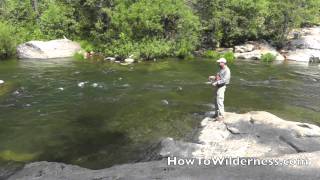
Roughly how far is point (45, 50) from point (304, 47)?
26392 millimetres

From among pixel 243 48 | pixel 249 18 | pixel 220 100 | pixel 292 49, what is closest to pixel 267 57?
pixel 243 48

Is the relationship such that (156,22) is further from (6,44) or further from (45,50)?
(6,44)

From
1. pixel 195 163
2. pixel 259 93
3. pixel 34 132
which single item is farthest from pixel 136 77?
pixel 195 163

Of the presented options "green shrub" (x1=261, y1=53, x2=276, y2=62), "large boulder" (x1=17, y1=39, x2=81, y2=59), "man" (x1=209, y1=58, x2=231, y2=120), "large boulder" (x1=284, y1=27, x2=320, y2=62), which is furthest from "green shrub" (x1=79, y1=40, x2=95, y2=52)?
"man" (x1=209, y1=58, x2=231, y2=120)

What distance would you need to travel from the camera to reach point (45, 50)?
133ft

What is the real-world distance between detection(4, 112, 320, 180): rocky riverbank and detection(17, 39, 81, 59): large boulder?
2670 centimetres

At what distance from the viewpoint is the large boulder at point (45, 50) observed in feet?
132

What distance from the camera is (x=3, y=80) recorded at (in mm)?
28266

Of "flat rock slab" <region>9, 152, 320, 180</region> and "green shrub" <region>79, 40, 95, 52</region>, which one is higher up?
"flat rock slab" <region>9, 152, 320, 180</region>

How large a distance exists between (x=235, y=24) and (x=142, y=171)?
119ft

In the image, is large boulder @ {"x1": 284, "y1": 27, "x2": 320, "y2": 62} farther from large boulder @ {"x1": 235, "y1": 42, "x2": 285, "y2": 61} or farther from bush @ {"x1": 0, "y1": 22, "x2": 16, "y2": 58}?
bush @ {"x1": 0, "y1": 22, "x2": 16, "y2": 58}

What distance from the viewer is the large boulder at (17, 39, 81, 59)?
132 ft

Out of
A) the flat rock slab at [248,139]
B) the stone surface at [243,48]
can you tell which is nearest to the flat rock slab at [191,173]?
the flat rock slab at [248,139]

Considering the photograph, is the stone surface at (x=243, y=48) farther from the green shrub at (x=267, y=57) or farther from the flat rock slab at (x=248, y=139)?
the flat rock slab at (x=248, y=139)
